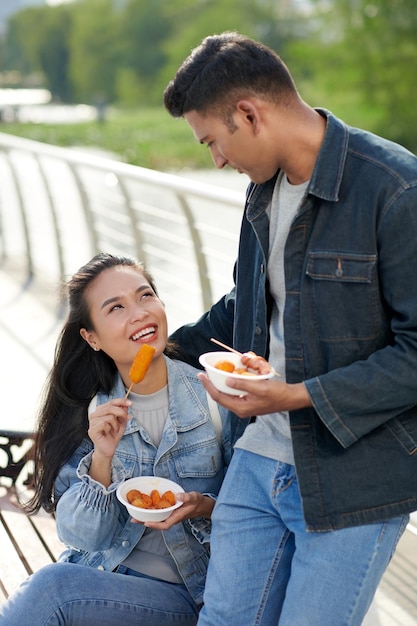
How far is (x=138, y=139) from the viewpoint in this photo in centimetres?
4134

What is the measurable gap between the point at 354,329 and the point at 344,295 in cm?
7

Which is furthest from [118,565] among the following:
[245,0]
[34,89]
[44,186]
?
[34,89]

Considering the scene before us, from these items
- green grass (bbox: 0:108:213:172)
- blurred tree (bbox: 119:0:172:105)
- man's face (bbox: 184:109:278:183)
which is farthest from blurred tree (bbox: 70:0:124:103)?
man's face (bbox: 184:109:278:183)

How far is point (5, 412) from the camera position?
488 cm

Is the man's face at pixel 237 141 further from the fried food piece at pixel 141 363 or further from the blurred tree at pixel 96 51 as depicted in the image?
the blurred tree at pixel 96 51

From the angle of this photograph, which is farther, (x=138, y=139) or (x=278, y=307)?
(x=138, y=139)

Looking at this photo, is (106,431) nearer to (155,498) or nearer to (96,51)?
(155,498)

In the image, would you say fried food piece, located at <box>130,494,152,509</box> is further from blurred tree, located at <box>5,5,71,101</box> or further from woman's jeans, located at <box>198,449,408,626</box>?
blurred tree, located at <box>5,5,71,101</box>

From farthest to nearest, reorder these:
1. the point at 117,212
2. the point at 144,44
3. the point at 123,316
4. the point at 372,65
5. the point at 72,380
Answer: the point at 144,44, the point at 372,65, the point at 117,212, the point at 72,380, the point at 123,316

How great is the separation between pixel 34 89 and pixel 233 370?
95472 millimetres

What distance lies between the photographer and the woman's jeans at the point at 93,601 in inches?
93.5

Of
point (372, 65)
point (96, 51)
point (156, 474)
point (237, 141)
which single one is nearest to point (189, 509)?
point (156, 474)

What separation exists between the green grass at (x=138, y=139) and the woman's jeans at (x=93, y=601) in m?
27.3

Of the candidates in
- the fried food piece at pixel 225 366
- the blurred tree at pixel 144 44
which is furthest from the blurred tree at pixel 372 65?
the fried food piece at pixel 225 366
